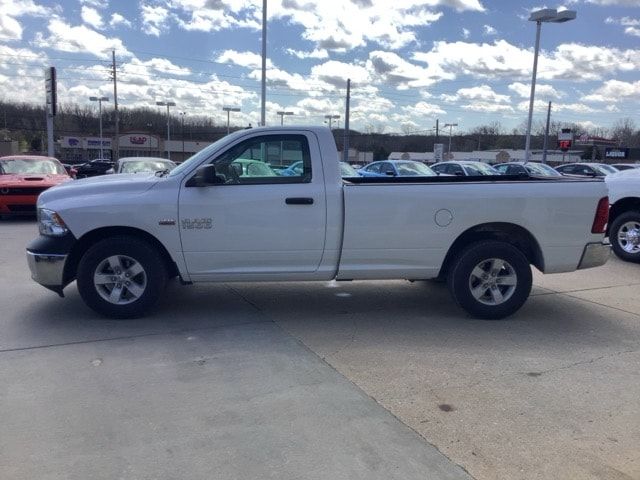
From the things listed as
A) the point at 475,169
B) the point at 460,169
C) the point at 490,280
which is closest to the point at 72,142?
the point at 460,169

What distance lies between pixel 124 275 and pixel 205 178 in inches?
51.1

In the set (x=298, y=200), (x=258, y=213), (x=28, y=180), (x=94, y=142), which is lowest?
(x=28, y=180)

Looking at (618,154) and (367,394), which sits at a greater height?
(618,154)

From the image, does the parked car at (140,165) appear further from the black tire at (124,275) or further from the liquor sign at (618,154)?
the liquor sign at (618,154)

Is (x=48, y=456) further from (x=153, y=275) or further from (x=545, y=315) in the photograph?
(x=545, y=315)

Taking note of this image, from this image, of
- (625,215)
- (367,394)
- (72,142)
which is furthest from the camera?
(72,142)

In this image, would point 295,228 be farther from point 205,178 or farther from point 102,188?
point 102,188

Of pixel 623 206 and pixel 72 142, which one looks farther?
pixel 72 142

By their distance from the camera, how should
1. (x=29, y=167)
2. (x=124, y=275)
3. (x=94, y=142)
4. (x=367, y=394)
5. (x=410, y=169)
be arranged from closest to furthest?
(x=367, y=394) → (x=124, y=275) → (x=29, y=167) → (x=410, y=169) → (x=94, y=142)

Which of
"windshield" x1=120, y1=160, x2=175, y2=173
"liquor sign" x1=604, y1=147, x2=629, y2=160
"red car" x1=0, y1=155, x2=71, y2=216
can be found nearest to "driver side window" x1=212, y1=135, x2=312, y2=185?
"windshield" x1=120, y1=160, x2=175, y2=173

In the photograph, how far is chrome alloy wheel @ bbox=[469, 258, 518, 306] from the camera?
5758 mm

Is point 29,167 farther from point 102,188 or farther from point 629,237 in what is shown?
point 629,237

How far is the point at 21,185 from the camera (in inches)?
500

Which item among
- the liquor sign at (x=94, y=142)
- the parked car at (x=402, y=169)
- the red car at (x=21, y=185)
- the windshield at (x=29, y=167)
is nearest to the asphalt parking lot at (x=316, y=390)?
the red car at (x=21, y=185)
